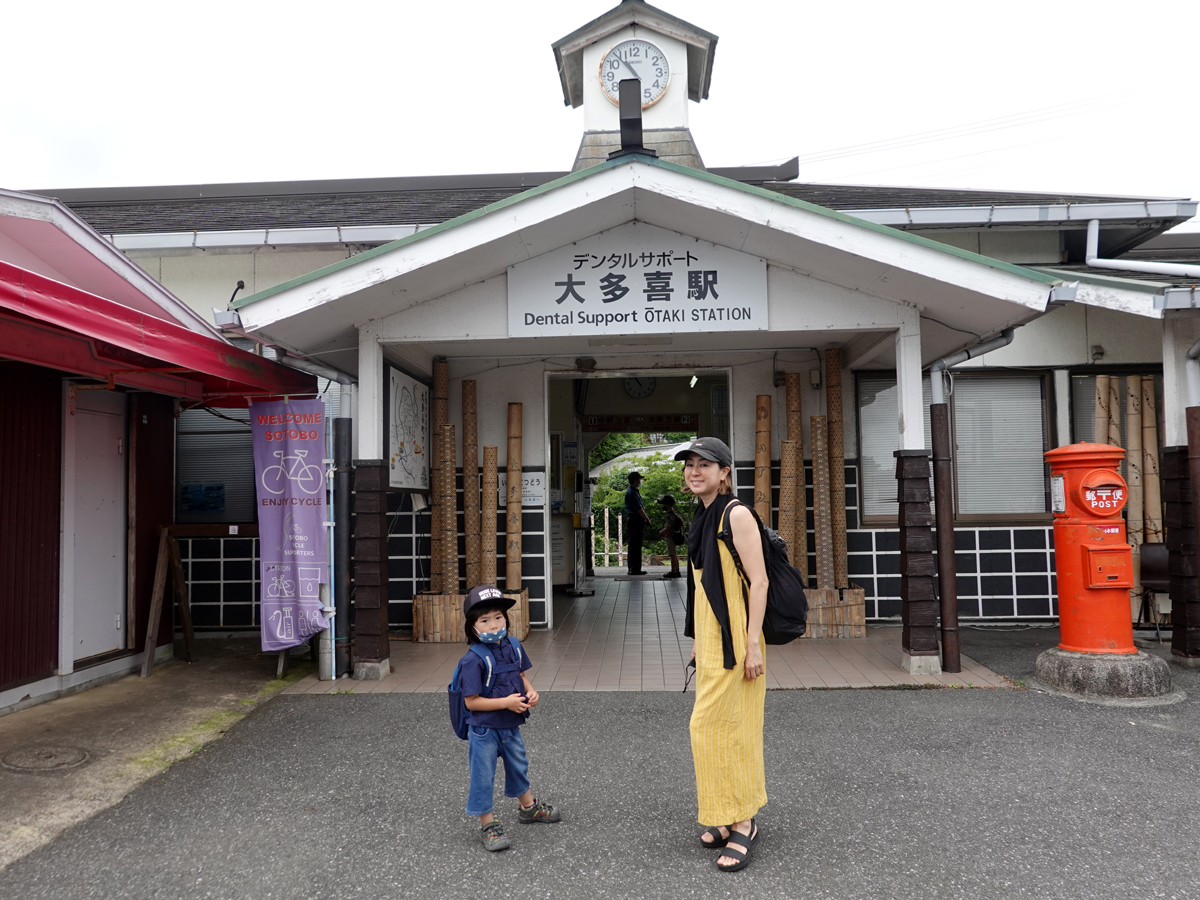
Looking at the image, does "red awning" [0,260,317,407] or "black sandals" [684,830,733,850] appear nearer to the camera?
"black sandals" [684,830,733,850]

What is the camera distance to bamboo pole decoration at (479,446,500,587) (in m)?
7.90

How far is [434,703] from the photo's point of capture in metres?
5.58

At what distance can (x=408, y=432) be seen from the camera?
23.7 ft

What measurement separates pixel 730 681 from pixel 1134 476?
675cm

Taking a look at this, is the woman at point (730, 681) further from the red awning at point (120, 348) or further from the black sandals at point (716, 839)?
the red awning at point (120, 348)

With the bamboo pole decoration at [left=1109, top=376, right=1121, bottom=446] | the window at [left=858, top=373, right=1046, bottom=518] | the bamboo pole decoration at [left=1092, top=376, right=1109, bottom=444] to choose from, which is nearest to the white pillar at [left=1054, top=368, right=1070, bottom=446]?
the window at [left=858, top=373, right=1046, bottom=518]

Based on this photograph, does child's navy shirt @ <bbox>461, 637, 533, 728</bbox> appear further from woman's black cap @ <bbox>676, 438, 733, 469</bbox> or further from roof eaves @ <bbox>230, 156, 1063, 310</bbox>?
roof eaves @ <bbox>230, 156, 1063, 310</bbox>

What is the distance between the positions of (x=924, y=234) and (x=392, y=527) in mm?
6408

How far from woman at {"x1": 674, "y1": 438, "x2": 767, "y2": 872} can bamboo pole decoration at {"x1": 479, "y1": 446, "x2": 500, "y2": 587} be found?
469cm

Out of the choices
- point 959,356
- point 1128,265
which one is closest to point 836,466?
point 959,356

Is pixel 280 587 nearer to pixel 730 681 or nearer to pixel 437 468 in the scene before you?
pixel 437 468

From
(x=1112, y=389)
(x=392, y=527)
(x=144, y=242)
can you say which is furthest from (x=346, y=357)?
(x=1112, y=389)

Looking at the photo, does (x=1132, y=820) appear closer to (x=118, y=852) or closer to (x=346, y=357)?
(x=118, y=852)

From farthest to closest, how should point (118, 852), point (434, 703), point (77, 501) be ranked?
point (77, 501), point (434, 703), point (118, 852)
